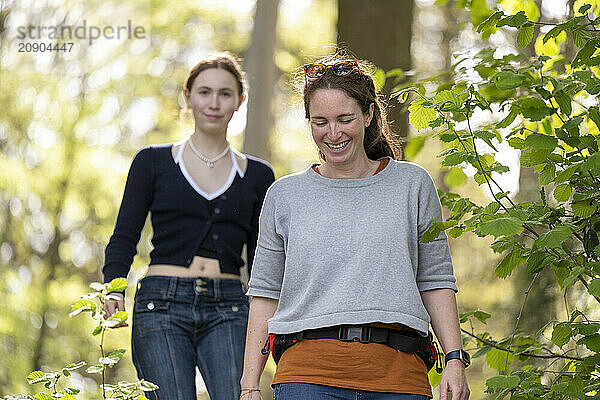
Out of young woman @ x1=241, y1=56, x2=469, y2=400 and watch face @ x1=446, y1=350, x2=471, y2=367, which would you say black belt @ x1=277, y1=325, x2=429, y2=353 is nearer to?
young woman @ x1=241, y1=56, x2=469, y2=400

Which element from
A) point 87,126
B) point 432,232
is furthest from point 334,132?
point 87,126

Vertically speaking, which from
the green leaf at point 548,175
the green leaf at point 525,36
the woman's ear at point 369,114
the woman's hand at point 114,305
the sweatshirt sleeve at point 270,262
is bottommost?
the woman's hand at point 114,305

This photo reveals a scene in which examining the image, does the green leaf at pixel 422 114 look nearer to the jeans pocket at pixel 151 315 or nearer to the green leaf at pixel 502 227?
the green leaf at pixel 502 227

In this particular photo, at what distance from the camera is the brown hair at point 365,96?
320 cm

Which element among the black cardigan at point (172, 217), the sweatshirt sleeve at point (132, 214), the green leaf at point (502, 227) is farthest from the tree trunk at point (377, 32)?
the green leaf at point (502, 227)

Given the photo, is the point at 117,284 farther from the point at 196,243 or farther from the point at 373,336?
the point at 373,336

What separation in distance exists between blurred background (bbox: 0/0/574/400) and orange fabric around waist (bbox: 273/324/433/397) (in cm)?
869

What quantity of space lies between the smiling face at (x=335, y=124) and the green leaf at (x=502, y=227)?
1.91 feet

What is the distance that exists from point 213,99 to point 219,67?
6.6 inches

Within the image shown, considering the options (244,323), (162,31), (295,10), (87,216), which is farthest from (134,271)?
(244,323)

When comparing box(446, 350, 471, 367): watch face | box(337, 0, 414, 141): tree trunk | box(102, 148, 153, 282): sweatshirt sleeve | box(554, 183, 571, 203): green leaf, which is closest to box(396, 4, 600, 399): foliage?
box(554, 183, 571, 203): green leaf

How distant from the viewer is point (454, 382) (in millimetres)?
2975

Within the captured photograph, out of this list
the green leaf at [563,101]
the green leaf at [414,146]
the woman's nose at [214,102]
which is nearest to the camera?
the green leaf at [563,101]

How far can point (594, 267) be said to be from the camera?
2984mm
